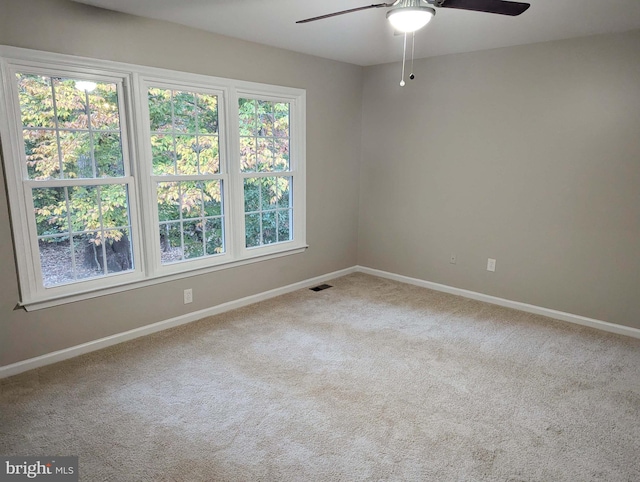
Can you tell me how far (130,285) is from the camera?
10.6 ft

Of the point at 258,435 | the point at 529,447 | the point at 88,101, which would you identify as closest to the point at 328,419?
the point at 258,435

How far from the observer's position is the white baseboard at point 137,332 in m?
2.78

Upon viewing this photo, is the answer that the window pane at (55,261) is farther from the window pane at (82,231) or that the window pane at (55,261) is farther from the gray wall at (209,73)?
the gray wall at (209,73)

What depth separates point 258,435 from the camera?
7.18 ft

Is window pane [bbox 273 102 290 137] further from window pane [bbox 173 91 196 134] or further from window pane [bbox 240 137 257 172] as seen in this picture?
window pane [bbox 173 91 196 134]

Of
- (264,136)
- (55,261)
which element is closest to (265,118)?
(264,136)

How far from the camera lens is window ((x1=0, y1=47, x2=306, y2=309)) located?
2678 mm

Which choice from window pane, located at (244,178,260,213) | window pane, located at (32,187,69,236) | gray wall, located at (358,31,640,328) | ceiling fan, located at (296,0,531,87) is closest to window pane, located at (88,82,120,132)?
window pane, located at (32,187,69,236)

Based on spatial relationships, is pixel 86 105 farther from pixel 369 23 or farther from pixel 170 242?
pixel 369 23

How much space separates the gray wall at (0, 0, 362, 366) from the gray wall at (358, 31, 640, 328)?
439 millimetres

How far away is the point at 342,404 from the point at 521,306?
2.43 metres

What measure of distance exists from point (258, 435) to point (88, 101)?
2.50 meters

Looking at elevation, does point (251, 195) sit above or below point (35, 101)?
below

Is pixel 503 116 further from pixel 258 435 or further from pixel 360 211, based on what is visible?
pixel 258 435
